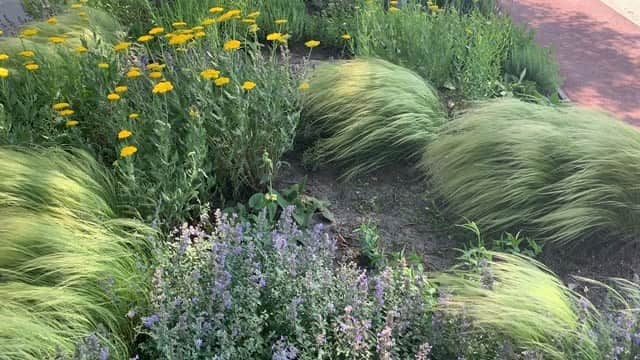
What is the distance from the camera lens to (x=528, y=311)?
2252mm

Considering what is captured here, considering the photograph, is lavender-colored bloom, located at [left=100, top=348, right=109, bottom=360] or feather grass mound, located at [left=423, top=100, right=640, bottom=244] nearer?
lavender-colored bloom, located at [left=100, top=348, right=109, bottom=360]

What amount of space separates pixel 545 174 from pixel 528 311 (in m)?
1.14

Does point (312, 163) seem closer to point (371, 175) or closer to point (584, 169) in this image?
point (371, 175)

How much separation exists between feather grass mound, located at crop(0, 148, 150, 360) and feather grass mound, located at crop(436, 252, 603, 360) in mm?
1227

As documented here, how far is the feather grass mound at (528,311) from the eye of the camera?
218 cm

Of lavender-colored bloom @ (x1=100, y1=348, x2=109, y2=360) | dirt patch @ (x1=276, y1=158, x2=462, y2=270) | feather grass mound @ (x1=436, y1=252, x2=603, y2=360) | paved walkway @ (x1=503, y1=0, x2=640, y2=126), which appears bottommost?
paved walkway @ (x1=503, y1=0, x2=640, y2=126)

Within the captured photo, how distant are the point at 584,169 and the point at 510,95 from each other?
133cm

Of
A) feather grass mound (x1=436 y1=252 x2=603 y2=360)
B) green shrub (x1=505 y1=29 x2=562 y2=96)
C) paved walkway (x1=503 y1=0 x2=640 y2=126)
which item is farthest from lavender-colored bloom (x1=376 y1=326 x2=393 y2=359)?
paved walkway (x1=503 y1=0 x2=640 y2=126)

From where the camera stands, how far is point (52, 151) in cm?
299

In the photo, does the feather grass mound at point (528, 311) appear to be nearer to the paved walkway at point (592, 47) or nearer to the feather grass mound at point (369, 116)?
the feather grass mound at point (369, 116)

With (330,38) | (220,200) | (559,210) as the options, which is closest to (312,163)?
(220,200)

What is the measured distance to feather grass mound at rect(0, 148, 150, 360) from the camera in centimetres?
209

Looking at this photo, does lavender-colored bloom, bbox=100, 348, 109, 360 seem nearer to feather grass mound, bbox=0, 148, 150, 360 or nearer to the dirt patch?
feather grass mound, bbox=0, 148, 150, 360

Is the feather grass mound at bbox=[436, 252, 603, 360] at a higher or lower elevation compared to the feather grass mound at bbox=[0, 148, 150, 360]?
lower
